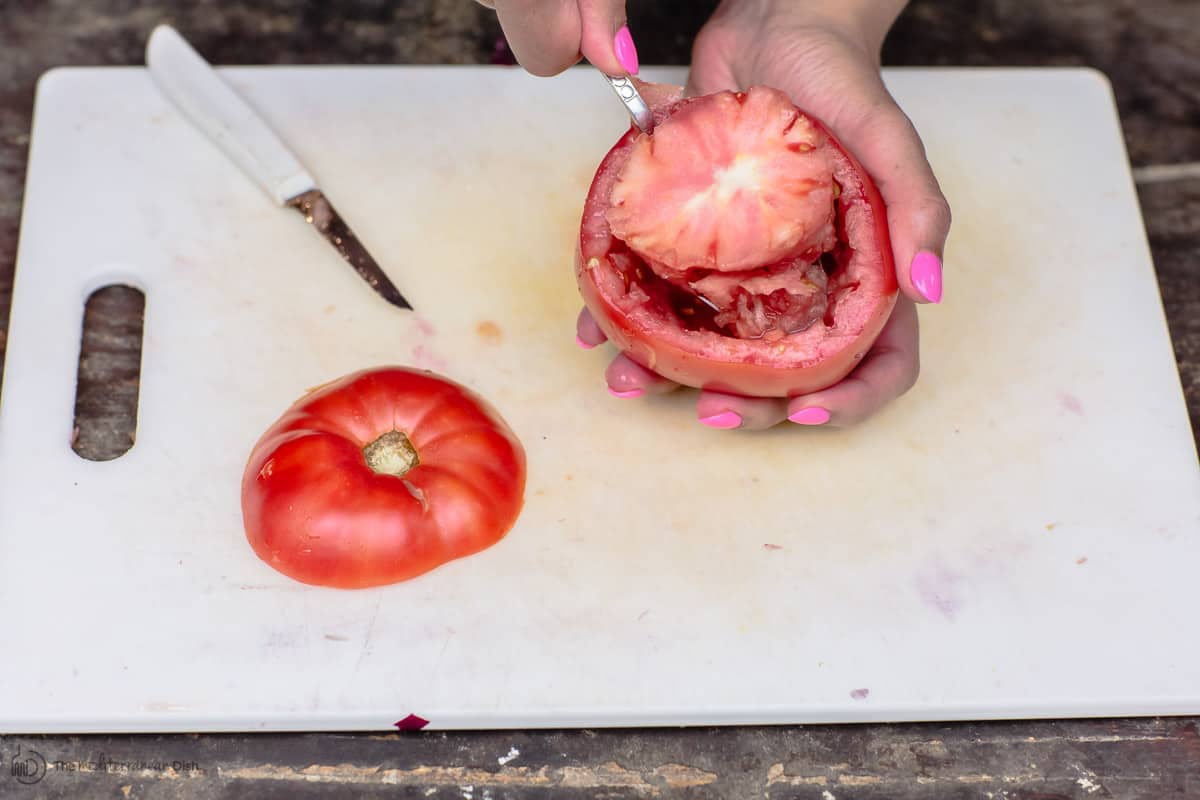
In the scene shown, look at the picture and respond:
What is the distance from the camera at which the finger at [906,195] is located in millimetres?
1918

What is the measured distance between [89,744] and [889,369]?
4.48 ft

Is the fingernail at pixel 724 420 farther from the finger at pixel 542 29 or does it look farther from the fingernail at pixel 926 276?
the finger at pixel 542 29

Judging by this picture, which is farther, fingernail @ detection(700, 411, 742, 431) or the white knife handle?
the white knife handle

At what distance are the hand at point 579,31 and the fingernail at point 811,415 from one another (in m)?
0.59

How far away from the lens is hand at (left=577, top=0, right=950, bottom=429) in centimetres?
200

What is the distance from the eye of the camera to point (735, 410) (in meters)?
2.03

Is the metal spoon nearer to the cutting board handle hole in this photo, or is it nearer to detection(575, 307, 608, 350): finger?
detection(575, 307, 608, 350): finger

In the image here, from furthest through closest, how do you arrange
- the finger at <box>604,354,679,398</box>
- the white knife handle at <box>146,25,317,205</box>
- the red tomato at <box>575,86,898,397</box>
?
the white knife handle at <box>146,25,317,205</box> < the finger at <box>604,354,679,398</box> < the red tomato at <box>575,86,898,397</box>

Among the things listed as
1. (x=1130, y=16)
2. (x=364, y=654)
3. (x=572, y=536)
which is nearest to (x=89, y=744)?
(x=364, y=654)

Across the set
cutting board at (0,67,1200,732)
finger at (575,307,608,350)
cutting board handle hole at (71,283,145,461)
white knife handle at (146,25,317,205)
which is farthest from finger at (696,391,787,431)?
cutting board handle hole at (71,283,145,461)

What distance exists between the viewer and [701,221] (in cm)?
184

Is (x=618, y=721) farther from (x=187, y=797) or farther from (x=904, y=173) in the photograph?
(x=904, y=173)

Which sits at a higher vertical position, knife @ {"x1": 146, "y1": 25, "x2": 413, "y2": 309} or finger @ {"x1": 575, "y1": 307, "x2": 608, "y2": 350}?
knife @ {"x1": 146, "y1": 25, "x2": 413, "y2": 309}
